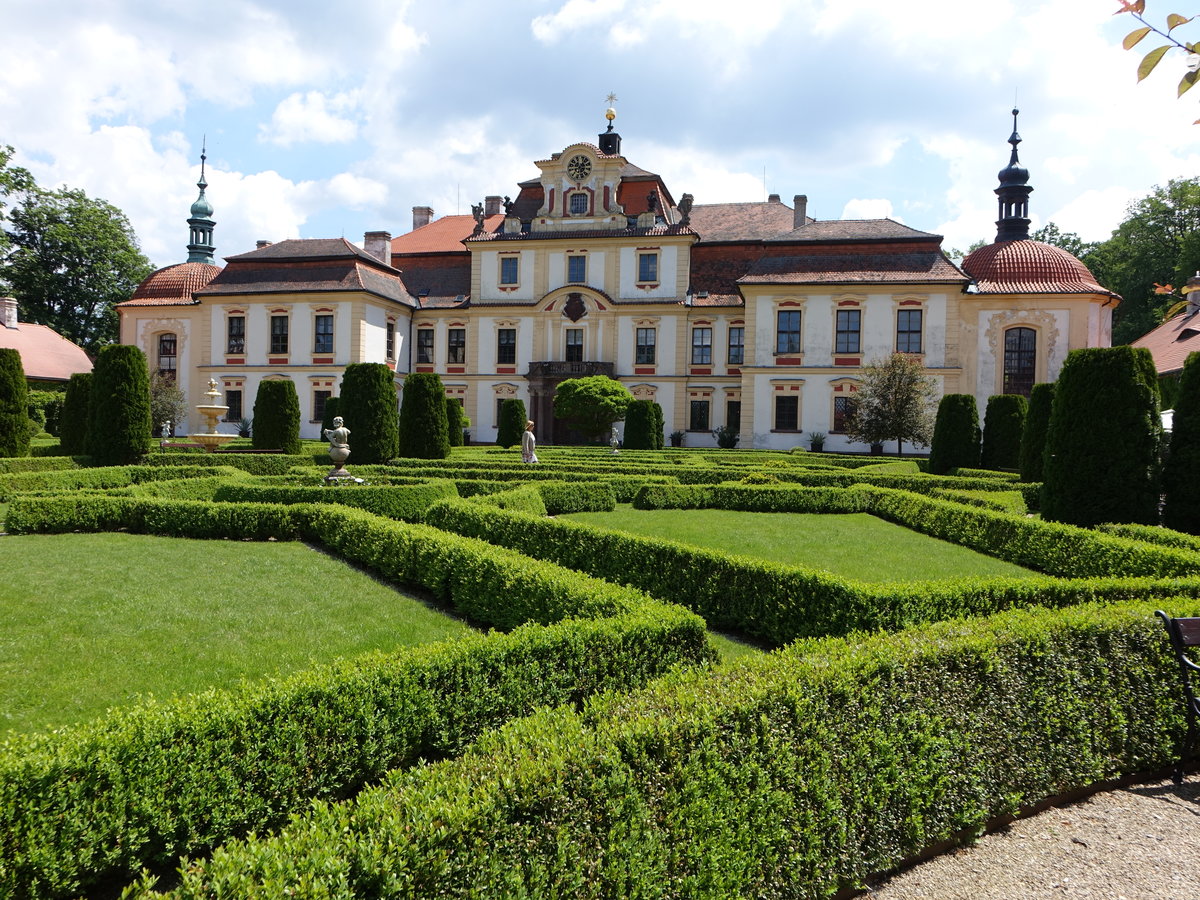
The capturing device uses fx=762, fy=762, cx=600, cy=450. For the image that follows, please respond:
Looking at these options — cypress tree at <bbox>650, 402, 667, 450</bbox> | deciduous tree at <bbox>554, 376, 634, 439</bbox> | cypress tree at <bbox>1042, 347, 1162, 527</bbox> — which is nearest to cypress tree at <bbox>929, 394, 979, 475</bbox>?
cypress tree at <bbox>1042, 347, 1162, 527</bbox>

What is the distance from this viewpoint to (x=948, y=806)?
3.53 m

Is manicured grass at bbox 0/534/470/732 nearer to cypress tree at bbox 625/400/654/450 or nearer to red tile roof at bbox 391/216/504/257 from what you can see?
cypress tree at bbox 625/400/654/450

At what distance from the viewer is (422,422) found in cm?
1794

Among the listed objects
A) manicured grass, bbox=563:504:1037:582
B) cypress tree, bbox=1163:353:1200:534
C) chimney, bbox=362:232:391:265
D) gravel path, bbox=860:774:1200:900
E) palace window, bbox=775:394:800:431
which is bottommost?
gravel path, bbox=860:774:1200:900

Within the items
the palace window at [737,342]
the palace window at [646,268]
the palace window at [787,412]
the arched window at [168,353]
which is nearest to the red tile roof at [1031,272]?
the palace window at [787,412]

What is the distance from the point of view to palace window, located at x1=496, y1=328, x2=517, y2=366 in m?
35.8

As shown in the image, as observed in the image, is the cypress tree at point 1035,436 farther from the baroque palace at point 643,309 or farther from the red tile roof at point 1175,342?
the baroque palace at point 643,309

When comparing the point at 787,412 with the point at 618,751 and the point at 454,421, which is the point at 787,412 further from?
the point at 618,751

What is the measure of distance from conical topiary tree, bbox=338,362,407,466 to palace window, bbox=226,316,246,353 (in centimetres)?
2201

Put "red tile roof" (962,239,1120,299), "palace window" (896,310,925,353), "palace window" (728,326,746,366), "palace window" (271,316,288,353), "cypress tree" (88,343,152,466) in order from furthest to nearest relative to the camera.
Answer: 1. "palace window" (271,316,288,353)
2. "palace window" (728,326,746,366)
3. "palace window" (896,310,925,353)
4. "red tile roof" (962,239,1120,299)
5. "cypress tree" (88,343,152,466)

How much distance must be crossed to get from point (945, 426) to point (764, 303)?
14.5 meters

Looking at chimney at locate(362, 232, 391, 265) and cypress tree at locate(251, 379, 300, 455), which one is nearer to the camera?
cypress tree at locate(251, 379, 300, 455)

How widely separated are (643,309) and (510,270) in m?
6.61

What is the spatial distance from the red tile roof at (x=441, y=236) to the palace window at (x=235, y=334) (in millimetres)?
8247
